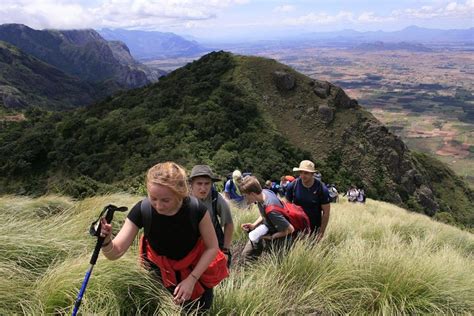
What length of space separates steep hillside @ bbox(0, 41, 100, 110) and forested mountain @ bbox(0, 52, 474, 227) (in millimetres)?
74848

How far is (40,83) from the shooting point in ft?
480

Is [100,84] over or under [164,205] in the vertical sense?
under

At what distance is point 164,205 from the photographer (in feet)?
8.45

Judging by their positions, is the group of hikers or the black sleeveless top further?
the black sleeveless top

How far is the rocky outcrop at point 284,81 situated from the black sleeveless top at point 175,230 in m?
52.6

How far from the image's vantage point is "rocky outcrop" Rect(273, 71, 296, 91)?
5403 centimetres

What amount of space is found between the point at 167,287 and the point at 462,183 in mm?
69070

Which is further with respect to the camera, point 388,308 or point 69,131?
point 69,131

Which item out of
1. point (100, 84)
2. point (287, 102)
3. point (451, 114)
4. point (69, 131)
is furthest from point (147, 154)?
point (451, 114)

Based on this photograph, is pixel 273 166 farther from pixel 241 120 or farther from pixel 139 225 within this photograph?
pixel 139 225

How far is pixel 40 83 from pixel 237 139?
4951 inches

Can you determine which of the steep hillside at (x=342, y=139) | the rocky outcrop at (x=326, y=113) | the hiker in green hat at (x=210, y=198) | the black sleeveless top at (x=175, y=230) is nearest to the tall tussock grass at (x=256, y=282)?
the black sleeveless top at (x=175, y=230)

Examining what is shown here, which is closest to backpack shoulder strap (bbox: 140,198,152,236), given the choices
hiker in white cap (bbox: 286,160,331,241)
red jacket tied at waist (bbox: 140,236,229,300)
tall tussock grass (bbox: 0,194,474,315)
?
red jacket tied at waist (bbox: 140,236,229,300)

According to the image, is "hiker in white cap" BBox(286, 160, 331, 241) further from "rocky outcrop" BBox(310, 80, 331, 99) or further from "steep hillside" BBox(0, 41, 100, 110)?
"steep hillside" BBox(0, 41, 100, 110)
